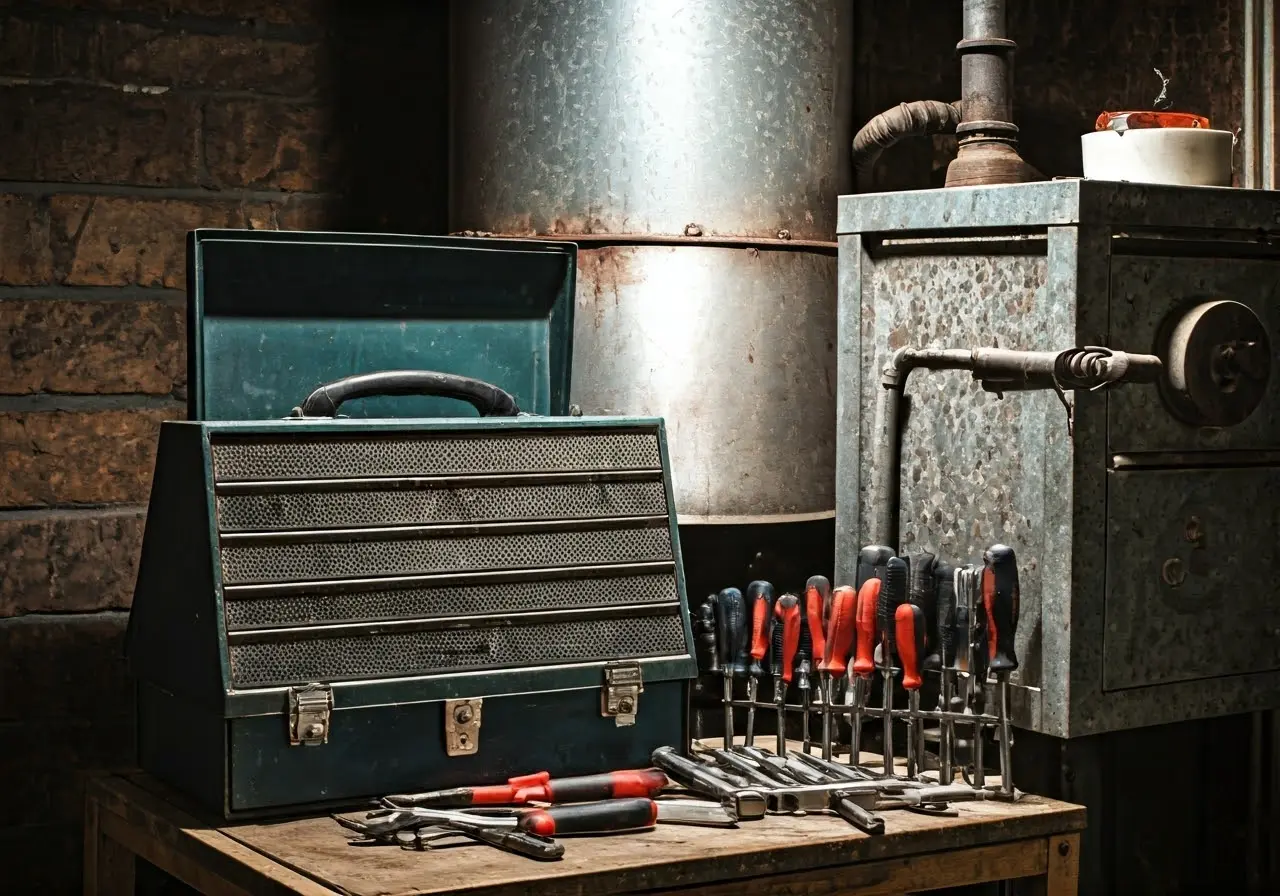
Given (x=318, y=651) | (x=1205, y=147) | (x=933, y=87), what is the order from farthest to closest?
(x=933, y=87) → (x=1205, y=147) → (x=318, y=651)

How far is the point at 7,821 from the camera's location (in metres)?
2.63

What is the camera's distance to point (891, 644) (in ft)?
7.25

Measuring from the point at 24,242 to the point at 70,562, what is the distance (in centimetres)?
49

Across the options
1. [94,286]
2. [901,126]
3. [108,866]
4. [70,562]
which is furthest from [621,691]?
[901,126]

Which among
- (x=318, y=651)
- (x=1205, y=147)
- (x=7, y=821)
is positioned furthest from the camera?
(x=7, y=821)

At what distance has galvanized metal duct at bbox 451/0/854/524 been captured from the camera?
2.63m

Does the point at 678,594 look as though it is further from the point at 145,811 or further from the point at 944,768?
the point at 145,811

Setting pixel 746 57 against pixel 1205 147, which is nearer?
pixel 1205 147

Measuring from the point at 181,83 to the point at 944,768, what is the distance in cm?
155

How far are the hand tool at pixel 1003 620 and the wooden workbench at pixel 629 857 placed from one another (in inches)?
3.2

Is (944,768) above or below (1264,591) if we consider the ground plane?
below

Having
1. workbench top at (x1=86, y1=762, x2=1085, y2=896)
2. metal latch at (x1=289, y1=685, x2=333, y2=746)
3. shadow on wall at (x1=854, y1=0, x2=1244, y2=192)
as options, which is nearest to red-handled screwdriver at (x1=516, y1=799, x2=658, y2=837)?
workbench top at (x1=86, y1=762, x2=1085, y2=896)

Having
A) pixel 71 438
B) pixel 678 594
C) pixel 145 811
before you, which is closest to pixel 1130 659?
pixel 678 594

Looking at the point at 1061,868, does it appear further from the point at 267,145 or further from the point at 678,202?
the point at 267,145
